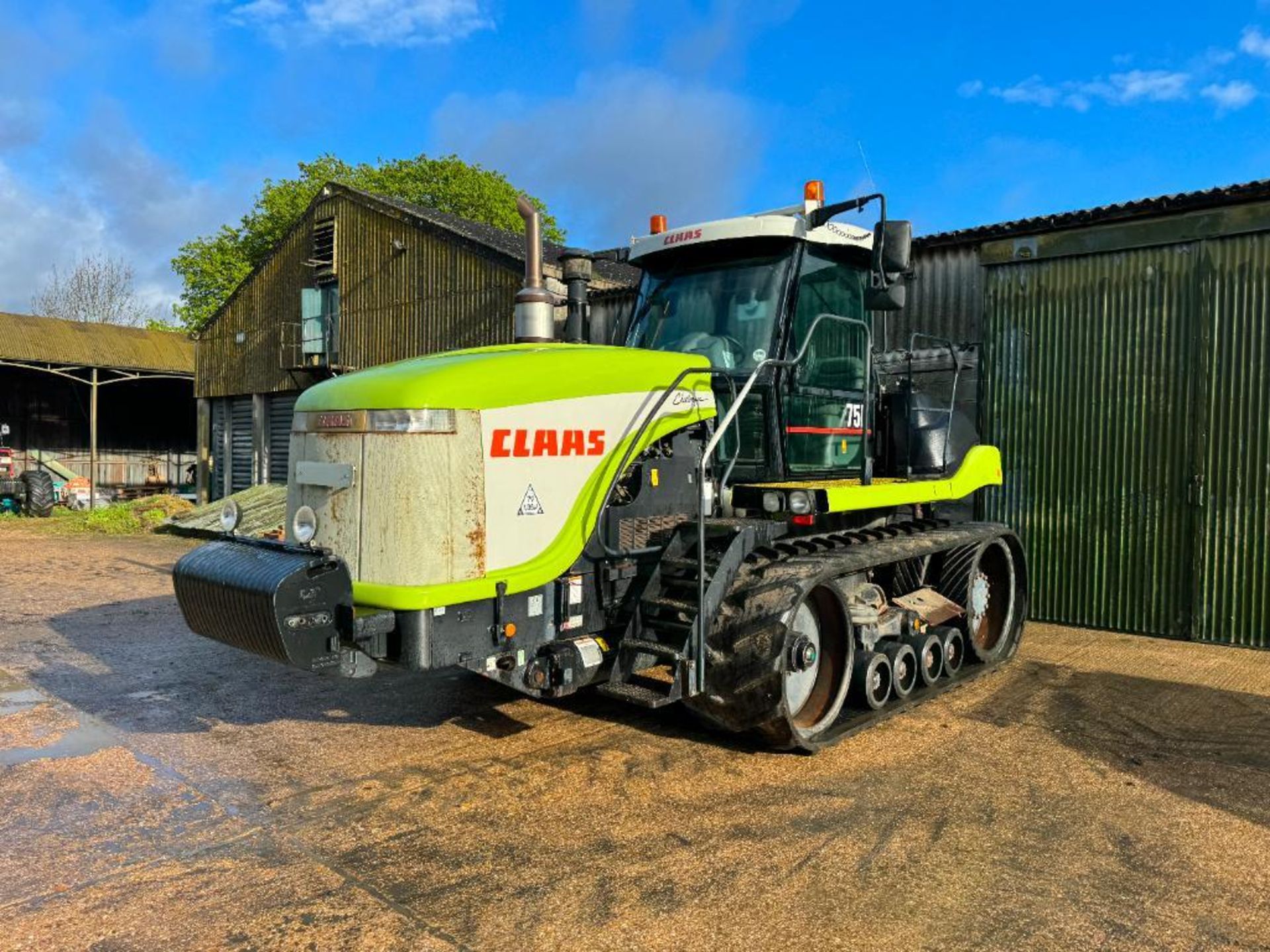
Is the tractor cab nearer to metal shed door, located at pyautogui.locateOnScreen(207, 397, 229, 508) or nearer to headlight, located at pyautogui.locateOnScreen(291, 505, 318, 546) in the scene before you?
headlight, located at pyautogui.locateOnScreen(291, 505, 318, 546)

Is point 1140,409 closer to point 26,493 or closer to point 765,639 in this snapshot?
point 765,639

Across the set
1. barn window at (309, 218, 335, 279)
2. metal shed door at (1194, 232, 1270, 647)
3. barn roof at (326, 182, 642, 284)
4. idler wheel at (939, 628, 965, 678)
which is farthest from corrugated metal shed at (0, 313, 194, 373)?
metal shed door at (1194, 232, 1270, 647)

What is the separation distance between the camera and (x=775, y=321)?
557 cm

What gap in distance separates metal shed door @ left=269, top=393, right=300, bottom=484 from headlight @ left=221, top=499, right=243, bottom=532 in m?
16.2

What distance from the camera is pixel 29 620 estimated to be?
28.9 feet

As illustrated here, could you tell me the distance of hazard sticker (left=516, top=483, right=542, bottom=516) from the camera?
4.40m

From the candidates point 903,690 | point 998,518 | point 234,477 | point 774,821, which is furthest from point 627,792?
point 234,477

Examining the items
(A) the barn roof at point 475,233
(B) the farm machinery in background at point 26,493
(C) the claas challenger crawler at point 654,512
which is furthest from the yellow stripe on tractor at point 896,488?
(B) the farm machinery in background at point 26,493

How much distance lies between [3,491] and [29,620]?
1475cm

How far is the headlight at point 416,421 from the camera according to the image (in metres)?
4.12

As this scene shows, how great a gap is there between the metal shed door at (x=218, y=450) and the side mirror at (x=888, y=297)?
20001 mm

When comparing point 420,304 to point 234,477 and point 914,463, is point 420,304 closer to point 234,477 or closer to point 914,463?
point 234,477

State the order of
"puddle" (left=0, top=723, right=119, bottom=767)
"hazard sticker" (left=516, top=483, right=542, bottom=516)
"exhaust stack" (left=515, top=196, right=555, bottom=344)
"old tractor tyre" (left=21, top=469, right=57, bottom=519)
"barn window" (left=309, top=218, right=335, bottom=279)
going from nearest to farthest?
1. "hazard sticker" (left=516, top=483, right=542, bottom=516)
2. "puddle" (left=0, top=723, right=119, bottom=767)
3. "exhaust stack" (left=515, top=196, right=555, bottom=344)
4. "barn window" (left=309, top=218, right=335, bottom=279)
5. "old tractor tyre" (left=21, top=469, right=57, bottom=519)

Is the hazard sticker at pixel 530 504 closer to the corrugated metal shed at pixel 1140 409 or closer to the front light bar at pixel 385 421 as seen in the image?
the front light bar at pixel 385 421
